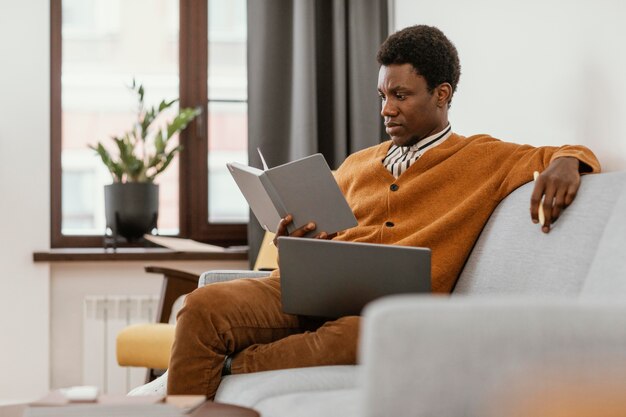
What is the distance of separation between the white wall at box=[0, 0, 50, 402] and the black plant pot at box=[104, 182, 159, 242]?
11.0 inches

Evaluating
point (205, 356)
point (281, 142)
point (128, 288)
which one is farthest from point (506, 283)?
point (128, 288)

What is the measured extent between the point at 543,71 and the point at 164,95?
2097 mm

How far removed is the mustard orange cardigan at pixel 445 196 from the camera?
191 cm

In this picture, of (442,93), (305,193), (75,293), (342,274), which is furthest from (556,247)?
(75,293)

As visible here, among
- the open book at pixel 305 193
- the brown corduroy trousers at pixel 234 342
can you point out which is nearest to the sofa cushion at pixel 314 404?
the brown corduroy trousers at pixel 234 342

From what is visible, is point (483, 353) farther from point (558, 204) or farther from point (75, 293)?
point (75, 293)

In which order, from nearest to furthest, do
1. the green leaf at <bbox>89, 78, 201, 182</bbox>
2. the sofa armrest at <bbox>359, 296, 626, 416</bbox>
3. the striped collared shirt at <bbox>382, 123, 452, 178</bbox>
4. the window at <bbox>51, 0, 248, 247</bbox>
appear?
the sofa armrest at <bbox>359, 296, 626, 416</bbox>
the striped collared shirt at <bbox>382, 123, 452, 178</bbox>
the green leaf at <bbox>89, 78, 201, 182</bbox>
the window at <bbox>51, 0, 248, 247</bbox>

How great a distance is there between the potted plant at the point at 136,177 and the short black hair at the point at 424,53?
1549 mm

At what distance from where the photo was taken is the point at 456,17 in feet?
9.26

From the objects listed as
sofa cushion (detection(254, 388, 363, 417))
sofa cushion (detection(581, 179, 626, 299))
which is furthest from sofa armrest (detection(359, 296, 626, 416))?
sofa cushion (detection(581, 179, 626, 299))

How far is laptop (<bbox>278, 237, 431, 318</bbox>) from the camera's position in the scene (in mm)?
1611

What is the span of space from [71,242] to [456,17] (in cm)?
194

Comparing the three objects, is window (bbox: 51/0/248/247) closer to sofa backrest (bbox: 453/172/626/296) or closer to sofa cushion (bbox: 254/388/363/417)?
sofa backrest (bbox: 453/172/626/296)

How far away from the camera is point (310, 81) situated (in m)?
3.57
